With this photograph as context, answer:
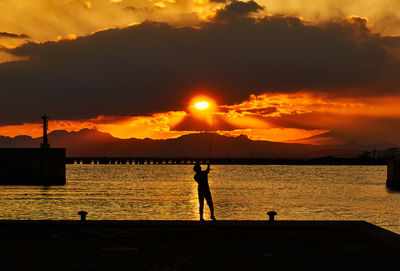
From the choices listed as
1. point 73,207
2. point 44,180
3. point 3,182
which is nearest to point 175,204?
point 73,207

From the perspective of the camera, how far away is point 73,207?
209ft
